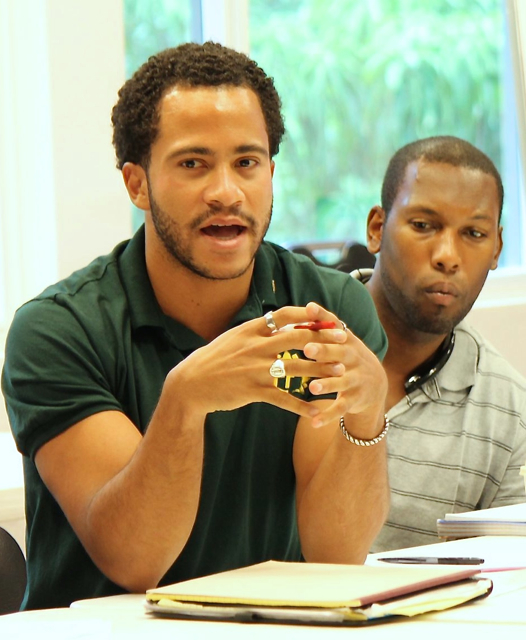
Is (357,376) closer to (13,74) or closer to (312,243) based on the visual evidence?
(13,74)

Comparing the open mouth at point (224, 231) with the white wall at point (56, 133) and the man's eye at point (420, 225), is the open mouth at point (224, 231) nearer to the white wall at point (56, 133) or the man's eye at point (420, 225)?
the man's eye at point (420, 225)

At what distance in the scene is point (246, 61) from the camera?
185cm

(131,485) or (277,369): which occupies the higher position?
(277,369)

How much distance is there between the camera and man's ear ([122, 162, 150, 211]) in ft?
6.10

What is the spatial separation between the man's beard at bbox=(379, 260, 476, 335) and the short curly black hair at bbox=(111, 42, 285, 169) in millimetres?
714

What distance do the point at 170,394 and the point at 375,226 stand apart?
4.16ft

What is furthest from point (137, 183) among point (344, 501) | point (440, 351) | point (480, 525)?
point (440, 351)

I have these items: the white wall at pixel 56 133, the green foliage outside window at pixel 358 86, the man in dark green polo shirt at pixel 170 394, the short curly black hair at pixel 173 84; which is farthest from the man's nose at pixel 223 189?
the green foliage outside window at pixel 358 86

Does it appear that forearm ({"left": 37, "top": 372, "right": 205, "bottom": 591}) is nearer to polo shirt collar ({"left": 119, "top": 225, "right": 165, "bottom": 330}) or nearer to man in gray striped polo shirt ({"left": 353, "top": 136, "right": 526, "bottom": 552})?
polo shirt collar ({"left": 119, "top": 225, "right": 165, "bottom": 330})

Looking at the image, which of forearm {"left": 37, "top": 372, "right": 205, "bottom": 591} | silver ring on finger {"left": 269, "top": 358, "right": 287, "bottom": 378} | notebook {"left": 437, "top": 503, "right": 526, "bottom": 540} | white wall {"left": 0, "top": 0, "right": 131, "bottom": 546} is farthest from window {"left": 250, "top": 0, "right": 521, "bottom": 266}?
silver ring on finger {"left": 269, "top": 358, "right": 287, "bottom": 378}

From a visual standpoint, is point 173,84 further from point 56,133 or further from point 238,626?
point 56,133

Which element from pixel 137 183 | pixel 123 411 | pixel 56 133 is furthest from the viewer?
pixel 56 133

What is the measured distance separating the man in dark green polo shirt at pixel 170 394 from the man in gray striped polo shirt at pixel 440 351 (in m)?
0.45

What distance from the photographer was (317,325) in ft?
4.89
